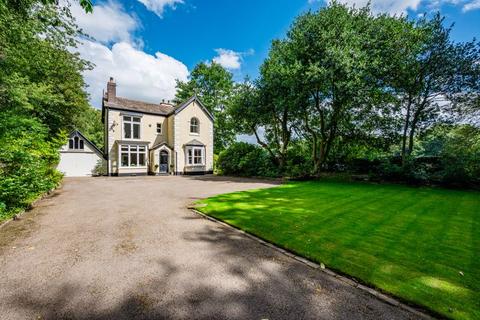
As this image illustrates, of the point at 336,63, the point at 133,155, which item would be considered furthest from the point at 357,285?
the point at 133,155

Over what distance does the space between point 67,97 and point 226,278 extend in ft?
92.0

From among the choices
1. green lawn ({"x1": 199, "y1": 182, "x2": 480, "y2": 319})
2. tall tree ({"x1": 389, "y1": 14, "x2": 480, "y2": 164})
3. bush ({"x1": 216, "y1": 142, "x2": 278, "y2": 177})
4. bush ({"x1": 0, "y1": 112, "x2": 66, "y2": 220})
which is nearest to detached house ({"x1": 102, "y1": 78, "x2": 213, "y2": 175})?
bush ({"x1": 216, "y1": 142, "x2": 278, "y2": 177})

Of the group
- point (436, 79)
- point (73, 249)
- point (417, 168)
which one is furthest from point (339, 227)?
point (436, 79)

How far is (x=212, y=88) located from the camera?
36719mm

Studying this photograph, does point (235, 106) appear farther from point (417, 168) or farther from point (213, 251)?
point (213, 251)

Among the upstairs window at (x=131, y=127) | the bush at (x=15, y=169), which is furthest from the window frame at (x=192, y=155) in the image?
the bush at (x=15, y=169)

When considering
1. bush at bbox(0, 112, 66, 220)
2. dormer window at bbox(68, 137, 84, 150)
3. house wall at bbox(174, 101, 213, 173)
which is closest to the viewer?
bush at bbox(0, 112, 66, 220)

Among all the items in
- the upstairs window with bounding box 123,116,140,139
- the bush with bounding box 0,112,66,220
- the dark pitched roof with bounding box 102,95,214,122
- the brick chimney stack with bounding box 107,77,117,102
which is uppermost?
the brick chimney stack with bounding box 107,77,117,102

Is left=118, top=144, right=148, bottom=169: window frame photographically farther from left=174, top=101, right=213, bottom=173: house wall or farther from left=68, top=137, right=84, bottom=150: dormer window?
left=68, top=137, right=84, bottom=150: dormer window

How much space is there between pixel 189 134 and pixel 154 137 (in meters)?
3.85

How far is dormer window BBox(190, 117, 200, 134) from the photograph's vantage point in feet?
82.2

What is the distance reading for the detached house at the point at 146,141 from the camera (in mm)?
21203

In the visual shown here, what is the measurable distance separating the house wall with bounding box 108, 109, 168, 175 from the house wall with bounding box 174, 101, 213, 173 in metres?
2.13

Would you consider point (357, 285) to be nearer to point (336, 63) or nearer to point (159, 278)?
point (159, 278)
